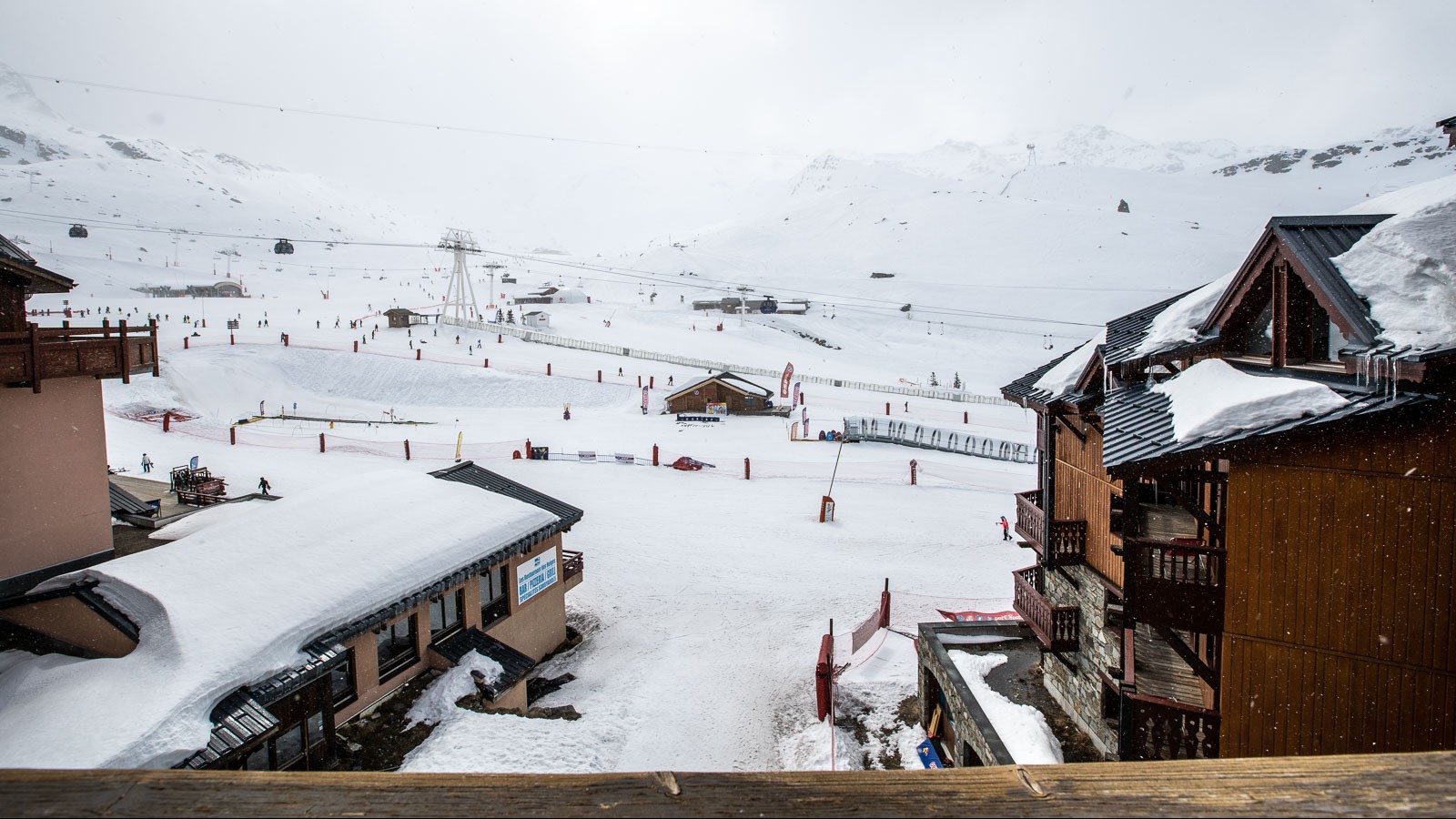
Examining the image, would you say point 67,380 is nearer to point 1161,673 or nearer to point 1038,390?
point 1038,390

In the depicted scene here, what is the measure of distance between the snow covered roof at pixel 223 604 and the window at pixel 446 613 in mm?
857

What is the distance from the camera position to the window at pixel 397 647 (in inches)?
527

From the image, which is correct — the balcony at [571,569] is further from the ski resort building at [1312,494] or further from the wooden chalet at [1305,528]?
the ski resort building at [1312,494]

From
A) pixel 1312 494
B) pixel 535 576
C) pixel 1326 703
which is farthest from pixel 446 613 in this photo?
pixel 1312 494

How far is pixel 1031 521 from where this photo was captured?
1348 cm

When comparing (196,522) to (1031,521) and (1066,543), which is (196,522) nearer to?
(1031,521)

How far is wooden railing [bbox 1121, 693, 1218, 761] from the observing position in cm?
844

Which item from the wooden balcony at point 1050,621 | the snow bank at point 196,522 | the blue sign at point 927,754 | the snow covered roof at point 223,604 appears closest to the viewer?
the snow covered roof at point 223,604

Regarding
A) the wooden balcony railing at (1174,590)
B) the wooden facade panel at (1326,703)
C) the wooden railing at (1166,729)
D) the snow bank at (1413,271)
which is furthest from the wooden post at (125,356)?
the snow bank at (1413,271)

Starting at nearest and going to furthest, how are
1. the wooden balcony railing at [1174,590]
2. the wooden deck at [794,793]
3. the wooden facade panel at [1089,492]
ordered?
the wooden deck at [794,793] < the wooden balcony railing at [1174,590] < the wooden facade panel at [1089,492]

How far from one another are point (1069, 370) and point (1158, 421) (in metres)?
4.45

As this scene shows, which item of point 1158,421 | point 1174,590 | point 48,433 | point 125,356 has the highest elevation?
point 125,356

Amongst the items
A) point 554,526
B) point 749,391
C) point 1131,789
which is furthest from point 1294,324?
point 749,391

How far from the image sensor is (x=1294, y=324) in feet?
25.8
